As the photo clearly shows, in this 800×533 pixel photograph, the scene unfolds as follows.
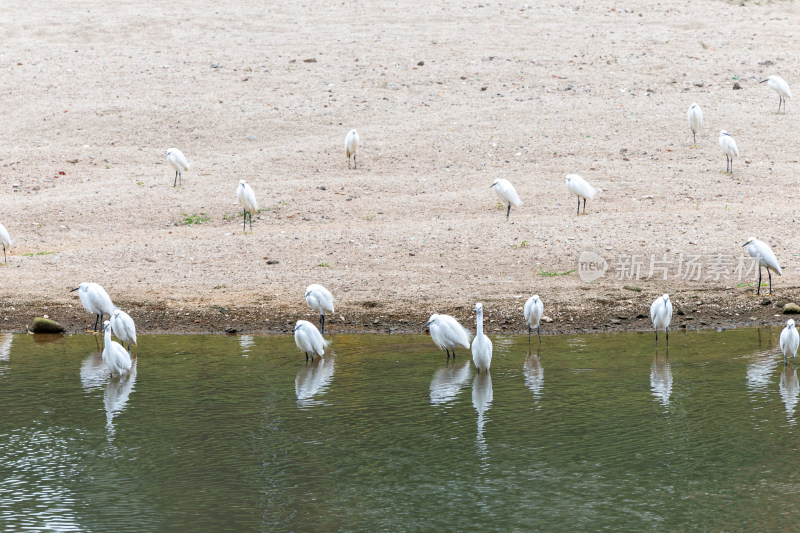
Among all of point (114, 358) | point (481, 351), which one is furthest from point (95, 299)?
point (481, 351)

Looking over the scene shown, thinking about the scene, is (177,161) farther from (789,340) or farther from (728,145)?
(789,340)

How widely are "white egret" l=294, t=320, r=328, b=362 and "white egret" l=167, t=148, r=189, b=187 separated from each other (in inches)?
365

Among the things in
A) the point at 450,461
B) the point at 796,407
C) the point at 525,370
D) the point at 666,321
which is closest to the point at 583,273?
the point at 666,321

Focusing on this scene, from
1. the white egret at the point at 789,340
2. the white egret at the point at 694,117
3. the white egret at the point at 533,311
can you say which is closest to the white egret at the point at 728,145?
the white egret at the point at 694,117

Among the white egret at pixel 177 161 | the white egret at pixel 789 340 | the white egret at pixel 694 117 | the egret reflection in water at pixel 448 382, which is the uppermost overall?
the white egret at pixel 694 117

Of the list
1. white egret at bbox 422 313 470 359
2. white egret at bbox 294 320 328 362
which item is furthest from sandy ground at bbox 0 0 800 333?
white egret at bbox 294 320 328 362

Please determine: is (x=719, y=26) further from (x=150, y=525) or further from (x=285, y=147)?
(x=150, y=525)

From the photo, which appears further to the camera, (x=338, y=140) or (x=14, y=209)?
(x=338, y=140)

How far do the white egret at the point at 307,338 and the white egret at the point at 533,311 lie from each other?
2.69m

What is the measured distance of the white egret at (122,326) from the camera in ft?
39.1

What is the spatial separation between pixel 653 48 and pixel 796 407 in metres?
20.1

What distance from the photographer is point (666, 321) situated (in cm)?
1205

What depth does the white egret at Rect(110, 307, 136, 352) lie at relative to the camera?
1191 cm

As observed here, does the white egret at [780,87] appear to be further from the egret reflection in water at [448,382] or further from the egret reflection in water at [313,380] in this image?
the egret reflection in water at [313,380]
